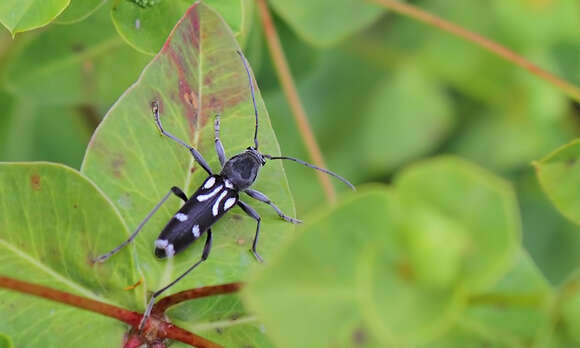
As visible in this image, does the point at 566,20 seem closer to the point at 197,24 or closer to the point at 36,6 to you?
the point at 197,24

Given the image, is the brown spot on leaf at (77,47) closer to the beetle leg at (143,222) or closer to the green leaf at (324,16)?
the green leaf at (324,16)

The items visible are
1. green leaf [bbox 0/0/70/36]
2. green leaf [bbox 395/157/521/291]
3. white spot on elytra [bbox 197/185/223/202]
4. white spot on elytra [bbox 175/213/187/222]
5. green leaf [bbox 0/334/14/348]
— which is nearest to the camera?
green leaf [bbox 395/157/521/291]

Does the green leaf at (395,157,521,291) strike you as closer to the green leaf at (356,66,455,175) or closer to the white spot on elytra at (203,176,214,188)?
the white spot on elytra at (203,176,214,188)

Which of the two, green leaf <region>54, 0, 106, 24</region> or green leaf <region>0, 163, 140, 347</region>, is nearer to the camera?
green leaf <region>0, 163, 140, 347</region>

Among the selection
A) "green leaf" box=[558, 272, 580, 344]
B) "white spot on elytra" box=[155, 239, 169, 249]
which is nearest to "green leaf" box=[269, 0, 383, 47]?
"white spot on elytra" box=[155, 239, 169, 249]

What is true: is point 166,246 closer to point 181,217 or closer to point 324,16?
point 181,217

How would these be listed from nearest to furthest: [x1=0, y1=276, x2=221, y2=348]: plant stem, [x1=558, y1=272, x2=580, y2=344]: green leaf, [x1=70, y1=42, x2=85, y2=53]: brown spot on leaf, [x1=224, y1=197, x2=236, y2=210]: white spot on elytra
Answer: [x1=558, y1=272, x2=580, y2=344]: green leaf
[x1=0, y1=276, x2=221, y2=348]: plant stem
[x1=224, y1=197, x2=236, y2=210]: white spot on elytra
[x1=70, y1=42, x2=85, y2=53]: brown spot on leaf

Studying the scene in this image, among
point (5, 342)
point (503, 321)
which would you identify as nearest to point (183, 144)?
point (5, 342)
